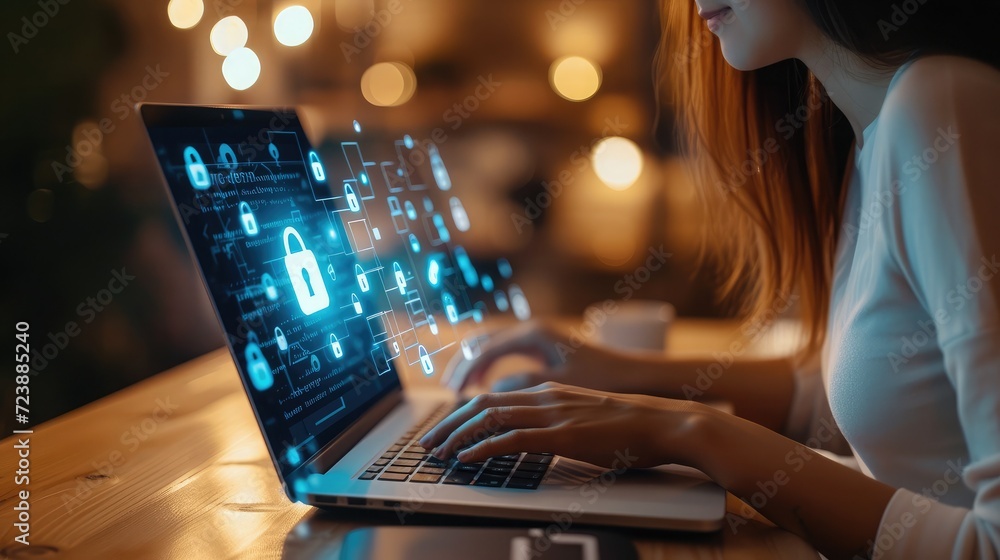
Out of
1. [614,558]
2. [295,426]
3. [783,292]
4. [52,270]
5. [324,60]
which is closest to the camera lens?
[614,558]

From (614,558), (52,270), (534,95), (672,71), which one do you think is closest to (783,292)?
(672,71)

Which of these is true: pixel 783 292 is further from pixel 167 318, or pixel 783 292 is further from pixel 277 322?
pixel 167 318

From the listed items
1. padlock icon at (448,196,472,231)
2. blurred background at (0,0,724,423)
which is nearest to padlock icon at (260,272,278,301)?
blurred background at (0,0,724,423)

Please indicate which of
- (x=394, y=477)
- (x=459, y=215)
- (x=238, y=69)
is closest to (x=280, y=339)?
(x=394, y=477)

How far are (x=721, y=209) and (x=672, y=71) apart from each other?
25 centimetres

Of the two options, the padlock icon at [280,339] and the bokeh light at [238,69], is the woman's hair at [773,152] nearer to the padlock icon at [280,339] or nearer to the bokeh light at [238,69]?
the padlock icon at [280,339]

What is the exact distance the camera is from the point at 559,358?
1023 mm

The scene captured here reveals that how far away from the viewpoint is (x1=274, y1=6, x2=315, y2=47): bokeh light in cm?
229

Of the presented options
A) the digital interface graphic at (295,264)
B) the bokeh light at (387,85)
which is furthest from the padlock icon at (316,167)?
the bokeh light at (387,85)

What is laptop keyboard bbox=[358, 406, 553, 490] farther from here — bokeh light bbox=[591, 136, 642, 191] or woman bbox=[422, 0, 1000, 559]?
bokeh light bbox=[591, 136, 642, 191]

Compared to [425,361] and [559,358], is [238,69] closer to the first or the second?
[425,361]

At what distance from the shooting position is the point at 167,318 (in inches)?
84.4

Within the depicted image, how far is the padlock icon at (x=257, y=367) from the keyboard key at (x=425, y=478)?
0.15m
